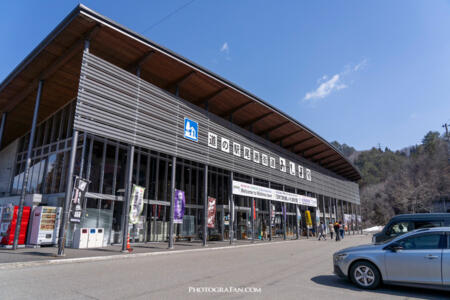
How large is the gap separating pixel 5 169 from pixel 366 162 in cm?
10981

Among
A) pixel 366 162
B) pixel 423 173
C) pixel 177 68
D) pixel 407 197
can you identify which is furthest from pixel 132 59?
pixel 366 162

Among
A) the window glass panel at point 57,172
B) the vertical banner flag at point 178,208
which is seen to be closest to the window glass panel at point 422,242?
the vertical banner flag at point 178,208

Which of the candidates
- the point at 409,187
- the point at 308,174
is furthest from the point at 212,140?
the point at 409,187

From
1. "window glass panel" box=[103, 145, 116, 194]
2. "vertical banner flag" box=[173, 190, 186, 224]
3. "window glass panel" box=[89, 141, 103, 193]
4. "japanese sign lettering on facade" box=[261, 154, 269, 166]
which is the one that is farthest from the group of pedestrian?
"window glass panel" box=[89, 141, 103, 193]

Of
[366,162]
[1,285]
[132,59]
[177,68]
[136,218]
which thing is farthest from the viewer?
[366,162]

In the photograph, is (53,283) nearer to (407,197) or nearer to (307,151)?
(307,151)

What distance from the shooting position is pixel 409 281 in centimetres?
600

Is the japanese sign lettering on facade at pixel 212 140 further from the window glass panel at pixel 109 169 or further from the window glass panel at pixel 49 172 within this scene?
the window glass panel at pixel 49 172

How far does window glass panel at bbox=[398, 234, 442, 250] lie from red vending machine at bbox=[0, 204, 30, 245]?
1709cm

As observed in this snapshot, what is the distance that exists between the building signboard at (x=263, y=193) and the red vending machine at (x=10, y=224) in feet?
41.9

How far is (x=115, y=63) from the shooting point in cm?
1694

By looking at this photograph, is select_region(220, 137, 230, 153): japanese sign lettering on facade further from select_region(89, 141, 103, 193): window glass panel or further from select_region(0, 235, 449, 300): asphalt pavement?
select_region(0, 235, 449, 300): asphalt pavement

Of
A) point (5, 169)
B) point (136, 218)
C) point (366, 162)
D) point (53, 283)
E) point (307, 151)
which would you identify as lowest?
point (53, 283)

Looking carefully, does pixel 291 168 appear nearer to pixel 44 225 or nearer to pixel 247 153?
pixel 247 153
